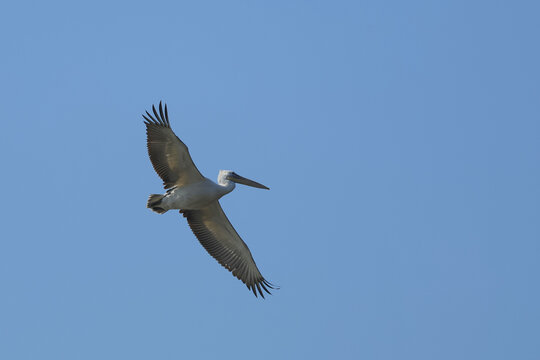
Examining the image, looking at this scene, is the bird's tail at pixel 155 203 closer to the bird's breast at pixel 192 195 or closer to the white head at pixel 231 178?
the bird's breast at pixel 192 195

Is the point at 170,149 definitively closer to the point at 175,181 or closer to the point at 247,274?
the point at 175,181

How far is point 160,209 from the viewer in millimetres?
16281

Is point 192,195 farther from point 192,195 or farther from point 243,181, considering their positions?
point 243,181

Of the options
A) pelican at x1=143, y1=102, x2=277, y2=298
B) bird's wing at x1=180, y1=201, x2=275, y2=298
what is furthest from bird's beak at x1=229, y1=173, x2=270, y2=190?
bird's wing at x1=180, y1=201, x2=275, y2=298

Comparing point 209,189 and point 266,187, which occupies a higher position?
point 266,187

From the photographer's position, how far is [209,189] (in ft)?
53.4

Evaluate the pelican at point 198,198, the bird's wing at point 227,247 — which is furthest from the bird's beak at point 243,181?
the bird's wing at point 227,247

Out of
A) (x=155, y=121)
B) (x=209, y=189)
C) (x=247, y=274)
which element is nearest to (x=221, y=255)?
(x=247, y=274)

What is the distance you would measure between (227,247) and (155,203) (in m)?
2.14

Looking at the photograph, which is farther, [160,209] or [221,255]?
[221,255]

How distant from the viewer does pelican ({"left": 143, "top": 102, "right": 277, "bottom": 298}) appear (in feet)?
51.7

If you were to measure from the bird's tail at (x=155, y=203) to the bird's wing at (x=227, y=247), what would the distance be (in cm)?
109

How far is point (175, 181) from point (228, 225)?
5.46ft

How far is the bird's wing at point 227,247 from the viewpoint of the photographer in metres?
17.4
